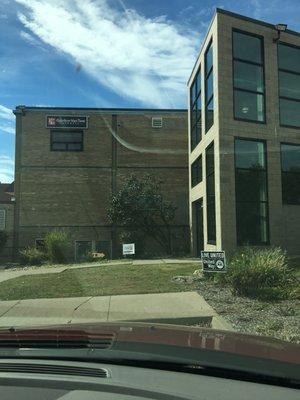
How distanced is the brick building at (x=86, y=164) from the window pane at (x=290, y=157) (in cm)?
994

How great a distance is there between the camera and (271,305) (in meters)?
10.6

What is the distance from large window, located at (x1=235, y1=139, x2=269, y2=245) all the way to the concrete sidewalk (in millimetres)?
7607

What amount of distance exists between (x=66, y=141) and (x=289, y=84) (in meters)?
13.6

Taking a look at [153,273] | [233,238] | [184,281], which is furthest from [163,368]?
[233,238]

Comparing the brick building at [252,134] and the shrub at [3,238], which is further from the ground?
the brick building at [252,134]

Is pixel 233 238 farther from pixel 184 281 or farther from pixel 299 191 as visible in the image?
pixel 184 281

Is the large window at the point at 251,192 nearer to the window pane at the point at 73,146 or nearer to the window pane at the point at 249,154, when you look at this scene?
the window pane at the point at 249,154

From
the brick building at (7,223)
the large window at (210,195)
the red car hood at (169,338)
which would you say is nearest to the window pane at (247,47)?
the large window at (210,195)

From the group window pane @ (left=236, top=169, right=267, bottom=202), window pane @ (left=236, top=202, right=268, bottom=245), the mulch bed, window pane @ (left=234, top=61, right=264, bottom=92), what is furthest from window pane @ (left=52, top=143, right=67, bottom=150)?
the mulch bed

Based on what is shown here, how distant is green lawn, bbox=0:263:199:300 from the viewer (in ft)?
41.5

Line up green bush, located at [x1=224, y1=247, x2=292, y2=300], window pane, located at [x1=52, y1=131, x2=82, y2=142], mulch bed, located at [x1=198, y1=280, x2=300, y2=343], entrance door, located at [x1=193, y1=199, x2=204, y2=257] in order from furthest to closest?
window pane, located at [x1=52, y1=131, x2=82, y2=142] → entrance door, located at [x1=193, y1=199, x2=204, y2=257] → green bush, located at [x1=224, y1=247, x2=292, y2=300] → mulch bed, located at [x1=198, y1=280, x2=300, y2=343]

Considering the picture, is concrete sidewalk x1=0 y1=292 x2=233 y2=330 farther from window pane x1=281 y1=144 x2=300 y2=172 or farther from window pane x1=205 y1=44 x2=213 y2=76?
window pane x1=205 y1=44 x2=213 y2=76

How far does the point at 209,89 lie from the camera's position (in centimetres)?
2120

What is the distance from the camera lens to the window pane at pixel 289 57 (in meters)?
20.9
